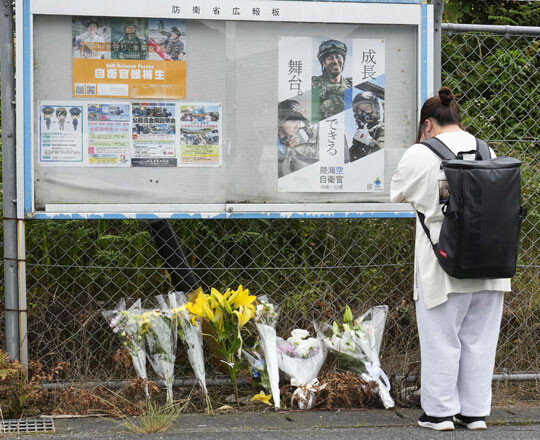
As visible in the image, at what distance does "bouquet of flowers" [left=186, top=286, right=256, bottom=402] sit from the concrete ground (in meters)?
0.35

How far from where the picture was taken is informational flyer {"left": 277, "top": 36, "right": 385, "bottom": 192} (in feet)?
14.3

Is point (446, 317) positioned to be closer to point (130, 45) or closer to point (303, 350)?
point (303, 350)

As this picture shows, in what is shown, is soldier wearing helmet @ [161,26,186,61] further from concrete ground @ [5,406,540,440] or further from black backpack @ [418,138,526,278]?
concrete ground @ [5,406,540,440]

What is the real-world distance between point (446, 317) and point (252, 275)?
1.72 meters

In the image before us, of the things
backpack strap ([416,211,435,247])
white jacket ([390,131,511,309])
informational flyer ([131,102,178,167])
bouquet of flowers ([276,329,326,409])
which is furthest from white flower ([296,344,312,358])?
informational flyer ([131,102,178,167])

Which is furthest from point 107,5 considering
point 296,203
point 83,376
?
point 83,376

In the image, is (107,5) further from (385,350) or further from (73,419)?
(385,350)

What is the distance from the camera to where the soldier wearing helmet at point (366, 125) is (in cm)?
442

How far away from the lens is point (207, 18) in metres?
4.24

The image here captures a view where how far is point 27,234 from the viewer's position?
491 cm

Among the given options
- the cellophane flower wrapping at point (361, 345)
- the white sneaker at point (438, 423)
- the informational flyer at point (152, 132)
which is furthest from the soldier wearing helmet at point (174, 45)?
the white sneaker at point (438, 423)

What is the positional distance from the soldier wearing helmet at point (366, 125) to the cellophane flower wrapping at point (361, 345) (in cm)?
91

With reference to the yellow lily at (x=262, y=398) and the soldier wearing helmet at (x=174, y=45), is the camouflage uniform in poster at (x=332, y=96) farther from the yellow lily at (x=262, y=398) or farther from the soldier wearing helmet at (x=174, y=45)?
the yellow lily at (x=262, y=398)

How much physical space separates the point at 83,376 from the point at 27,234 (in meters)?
1.04
